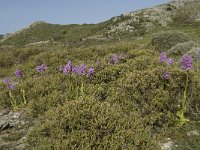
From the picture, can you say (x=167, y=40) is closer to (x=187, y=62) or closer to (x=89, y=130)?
(x=187, y=62)

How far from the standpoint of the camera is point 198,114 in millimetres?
9500

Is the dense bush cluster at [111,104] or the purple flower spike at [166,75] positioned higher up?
the purple flower spike at [166,75]

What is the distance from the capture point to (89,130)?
23.0 ft

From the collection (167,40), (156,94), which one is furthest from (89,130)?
(167,40)

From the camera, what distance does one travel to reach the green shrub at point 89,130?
269 inches

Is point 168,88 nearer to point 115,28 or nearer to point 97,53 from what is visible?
point 97,53

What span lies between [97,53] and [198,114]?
1340cm

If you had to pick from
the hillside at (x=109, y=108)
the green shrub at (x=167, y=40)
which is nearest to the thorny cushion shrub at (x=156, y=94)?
the hillside at (x=109, y=108)

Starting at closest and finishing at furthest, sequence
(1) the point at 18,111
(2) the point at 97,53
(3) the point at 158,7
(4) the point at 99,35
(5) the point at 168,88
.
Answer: (5) the point at 168,88 → (1) the point at 18,111 → (2) the point at 97,53 → (4) the point at 99,35 → (3) the point at 158,7

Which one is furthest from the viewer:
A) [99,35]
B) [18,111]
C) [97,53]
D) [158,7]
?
[158,7]

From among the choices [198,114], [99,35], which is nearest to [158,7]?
[99,35]

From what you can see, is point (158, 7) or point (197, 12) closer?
point (197, 12)

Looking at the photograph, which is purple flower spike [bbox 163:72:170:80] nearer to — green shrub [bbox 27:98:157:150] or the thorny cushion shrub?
the thorny cushion shrub

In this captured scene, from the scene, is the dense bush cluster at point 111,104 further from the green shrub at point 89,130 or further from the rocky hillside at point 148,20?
the rocky hillside at point 148,20
